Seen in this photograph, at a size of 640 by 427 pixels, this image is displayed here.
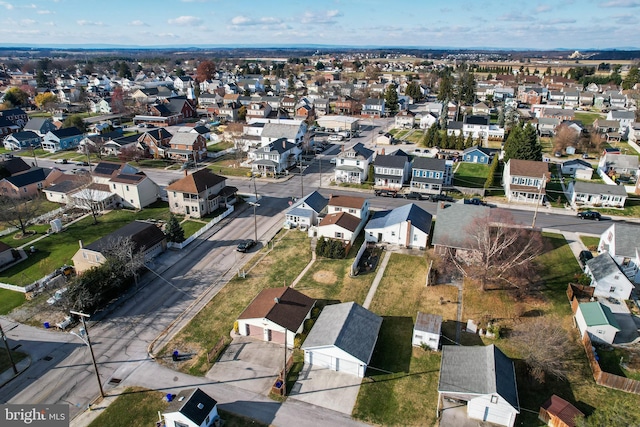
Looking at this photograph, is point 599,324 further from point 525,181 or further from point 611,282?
point 525,181

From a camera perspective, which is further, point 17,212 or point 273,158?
point 273,158

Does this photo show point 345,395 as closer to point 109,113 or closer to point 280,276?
point 280,276

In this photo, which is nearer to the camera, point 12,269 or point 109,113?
point 12,269

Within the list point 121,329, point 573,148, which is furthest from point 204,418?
point 573,148

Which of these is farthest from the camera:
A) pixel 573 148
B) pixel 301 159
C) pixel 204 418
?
pixel 573 148

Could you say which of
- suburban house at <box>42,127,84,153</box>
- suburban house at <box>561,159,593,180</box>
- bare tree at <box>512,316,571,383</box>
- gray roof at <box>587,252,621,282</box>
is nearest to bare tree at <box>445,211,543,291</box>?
gray roof at <box>587,252,621,282</box>

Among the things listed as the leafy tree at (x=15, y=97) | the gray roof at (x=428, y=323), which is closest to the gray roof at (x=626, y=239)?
the gray roof at (x=428, y=323)

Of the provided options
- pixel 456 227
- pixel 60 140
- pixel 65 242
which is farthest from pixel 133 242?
pixel 60 140
